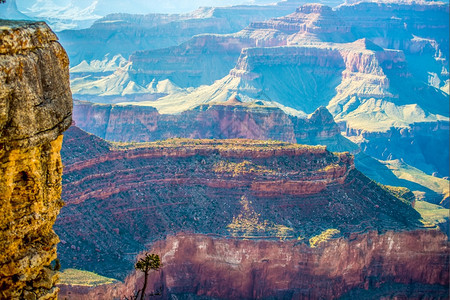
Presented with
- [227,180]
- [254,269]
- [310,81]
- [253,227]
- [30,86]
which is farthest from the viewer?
[310,81]

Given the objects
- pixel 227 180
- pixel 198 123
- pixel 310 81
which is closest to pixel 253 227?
pixel 227 180

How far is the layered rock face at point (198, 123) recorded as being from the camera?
9419 cm

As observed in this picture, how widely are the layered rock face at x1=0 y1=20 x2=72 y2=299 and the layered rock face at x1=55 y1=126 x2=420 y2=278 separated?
93.9 ft

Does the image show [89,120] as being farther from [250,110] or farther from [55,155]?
[55,155]

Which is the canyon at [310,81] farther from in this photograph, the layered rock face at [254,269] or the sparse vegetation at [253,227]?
the sparse vegetation at [253,227]

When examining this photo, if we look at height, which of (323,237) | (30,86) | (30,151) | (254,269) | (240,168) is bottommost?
(254,269)

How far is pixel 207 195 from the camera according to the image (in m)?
50.8

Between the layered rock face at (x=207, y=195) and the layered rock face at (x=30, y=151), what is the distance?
28.6m

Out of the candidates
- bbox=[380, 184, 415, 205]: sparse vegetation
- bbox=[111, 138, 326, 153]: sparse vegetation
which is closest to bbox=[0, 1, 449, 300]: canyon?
bbox=[111, 138, 326, 153]: sparse vegetation

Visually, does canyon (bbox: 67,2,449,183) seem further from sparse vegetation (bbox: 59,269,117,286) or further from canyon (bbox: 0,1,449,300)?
Result: sparse vegetation (bbox: 59,269,117,286)

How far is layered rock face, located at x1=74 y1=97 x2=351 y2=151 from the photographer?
94.2 meters

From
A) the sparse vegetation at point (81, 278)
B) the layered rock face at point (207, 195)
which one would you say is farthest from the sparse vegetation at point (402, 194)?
the sparse vegetation at point (81, 278)

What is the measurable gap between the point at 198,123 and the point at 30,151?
83497 millimetres

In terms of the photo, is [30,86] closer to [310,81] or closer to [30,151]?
[30,151]
